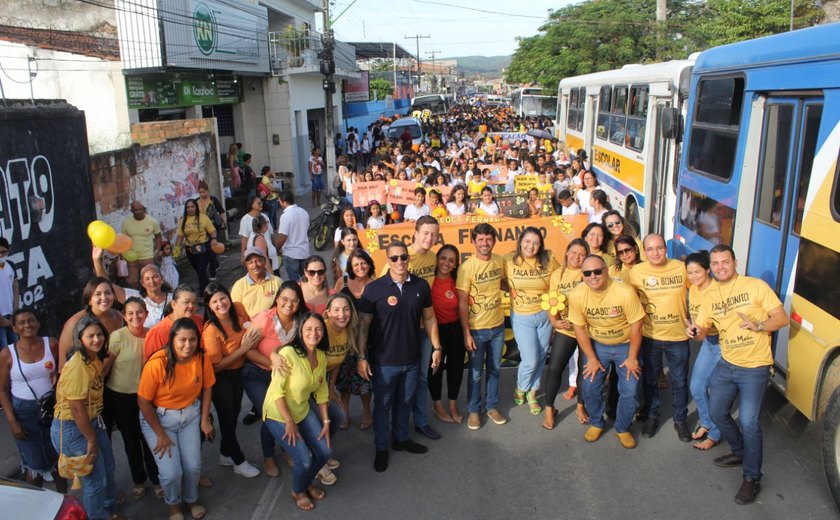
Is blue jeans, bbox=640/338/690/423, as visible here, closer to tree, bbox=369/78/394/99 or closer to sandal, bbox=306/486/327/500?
sandal, bbox=306/486/327/500

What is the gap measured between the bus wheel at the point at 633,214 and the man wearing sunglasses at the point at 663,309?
21.3 feet

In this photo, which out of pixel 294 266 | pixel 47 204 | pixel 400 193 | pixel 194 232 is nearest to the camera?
pixel 47 204

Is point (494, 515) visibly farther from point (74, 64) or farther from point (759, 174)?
point (74, 64)

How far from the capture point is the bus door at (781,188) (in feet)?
17.6

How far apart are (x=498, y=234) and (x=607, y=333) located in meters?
2.48

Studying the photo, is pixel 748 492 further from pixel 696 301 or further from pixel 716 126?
pixel 716 126

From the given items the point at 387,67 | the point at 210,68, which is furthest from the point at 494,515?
the point at 387,67

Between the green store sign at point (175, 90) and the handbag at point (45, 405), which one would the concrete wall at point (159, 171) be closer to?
the green store sign at point (175, 90)

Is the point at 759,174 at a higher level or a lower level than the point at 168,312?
higher

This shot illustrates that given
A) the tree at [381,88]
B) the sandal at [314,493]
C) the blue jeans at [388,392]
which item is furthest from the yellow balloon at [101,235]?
the tree at [381,88]

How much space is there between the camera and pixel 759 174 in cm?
618

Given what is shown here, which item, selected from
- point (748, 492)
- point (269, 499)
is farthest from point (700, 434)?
point (269, 499)

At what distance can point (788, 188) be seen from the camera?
18.2 feet

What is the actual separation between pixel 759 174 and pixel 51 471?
623cm
